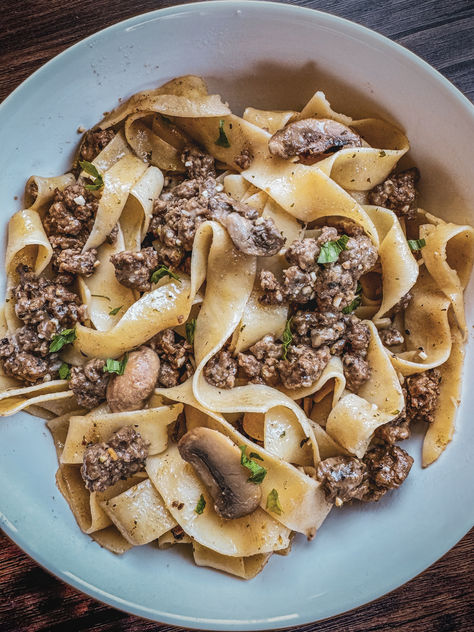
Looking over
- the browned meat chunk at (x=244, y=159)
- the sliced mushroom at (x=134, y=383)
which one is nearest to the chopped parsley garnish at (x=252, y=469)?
the sliced mushroom at (x=134, y=383)

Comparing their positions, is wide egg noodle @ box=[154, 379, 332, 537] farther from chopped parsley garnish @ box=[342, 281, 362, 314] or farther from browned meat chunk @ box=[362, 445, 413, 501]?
chopped parsley garnish @ box=[342, 281, 362, 314]

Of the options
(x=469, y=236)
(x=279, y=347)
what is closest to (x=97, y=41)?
(x=279, y=347)

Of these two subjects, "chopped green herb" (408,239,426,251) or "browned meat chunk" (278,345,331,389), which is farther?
"chopped green herb" (408,239,426,251)

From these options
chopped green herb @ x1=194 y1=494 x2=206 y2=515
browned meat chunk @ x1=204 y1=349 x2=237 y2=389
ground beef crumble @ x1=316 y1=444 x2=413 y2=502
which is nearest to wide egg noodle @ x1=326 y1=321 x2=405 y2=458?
ground beef crumble @ x1=316 y1=444 x2=413 y2=502

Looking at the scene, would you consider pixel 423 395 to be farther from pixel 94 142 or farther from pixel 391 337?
pixel 94 142

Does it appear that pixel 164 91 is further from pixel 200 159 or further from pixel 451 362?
pixel 451 362

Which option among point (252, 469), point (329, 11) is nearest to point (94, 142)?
point (329, 11)
